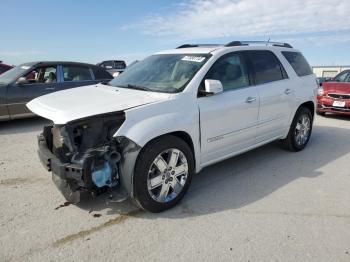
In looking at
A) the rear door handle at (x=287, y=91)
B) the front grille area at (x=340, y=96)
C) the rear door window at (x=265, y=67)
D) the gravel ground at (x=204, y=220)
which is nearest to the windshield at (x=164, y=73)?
the rear door window at (x=265, y=67)

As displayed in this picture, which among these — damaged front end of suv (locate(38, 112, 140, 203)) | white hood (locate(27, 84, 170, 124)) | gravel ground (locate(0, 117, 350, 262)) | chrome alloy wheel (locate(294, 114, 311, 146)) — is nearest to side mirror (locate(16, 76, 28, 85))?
gravel ground (locate(0, 117, 350, 262))

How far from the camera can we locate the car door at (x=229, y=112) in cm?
378

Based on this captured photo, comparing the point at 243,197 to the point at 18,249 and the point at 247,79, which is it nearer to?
the point at 247,79

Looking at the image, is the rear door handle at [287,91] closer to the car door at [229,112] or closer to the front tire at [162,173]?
the car door at [229,112]

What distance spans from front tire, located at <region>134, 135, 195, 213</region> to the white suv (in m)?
0.01

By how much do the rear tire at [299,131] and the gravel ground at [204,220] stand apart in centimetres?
64

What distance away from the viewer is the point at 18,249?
280cm

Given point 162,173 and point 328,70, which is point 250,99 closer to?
point 162,173

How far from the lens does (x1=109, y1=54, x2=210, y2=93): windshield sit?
377cm

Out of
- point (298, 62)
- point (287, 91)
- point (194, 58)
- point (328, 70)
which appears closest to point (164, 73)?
point (194, 58)

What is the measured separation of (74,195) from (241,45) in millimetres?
3060

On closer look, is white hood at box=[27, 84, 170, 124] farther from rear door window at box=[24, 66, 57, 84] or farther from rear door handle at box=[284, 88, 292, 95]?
rear door window at box=[24, 66, 57, 84]

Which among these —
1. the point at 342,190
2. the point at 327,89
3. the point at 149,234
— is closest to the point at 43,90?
the point at 149,234

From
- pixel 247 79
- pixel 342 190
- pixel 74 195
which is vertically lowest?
pixel 342 190
